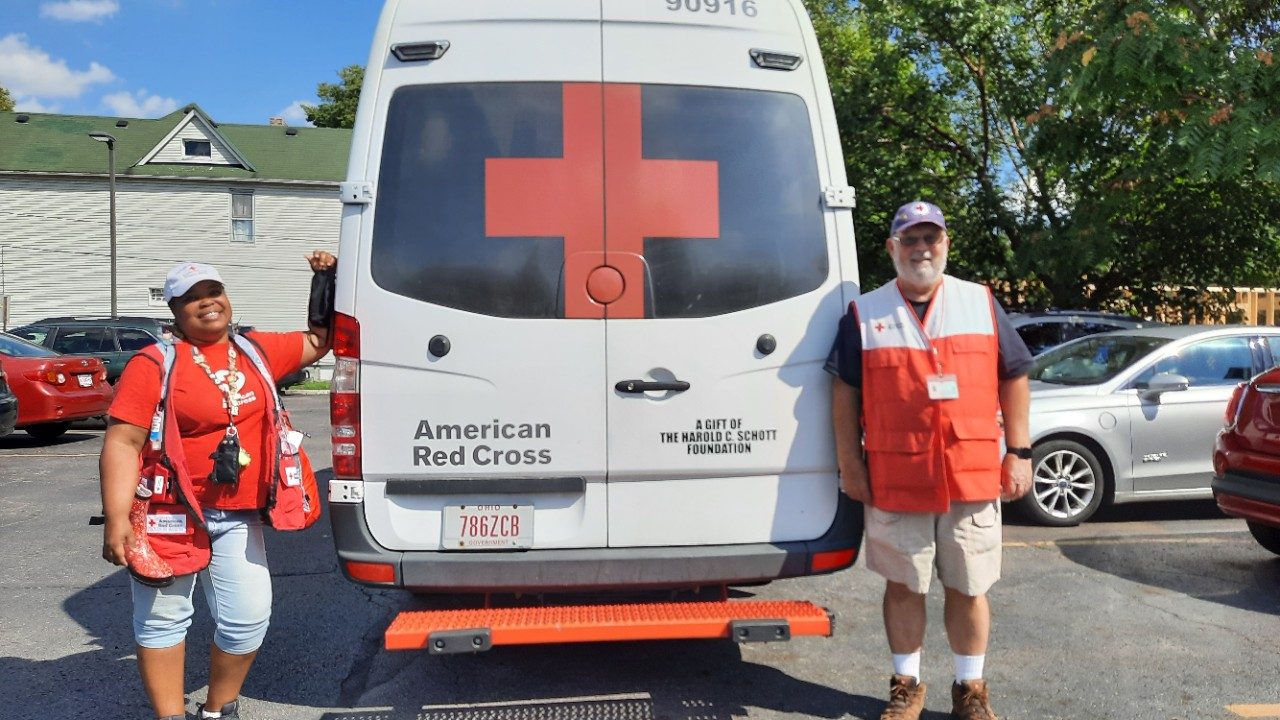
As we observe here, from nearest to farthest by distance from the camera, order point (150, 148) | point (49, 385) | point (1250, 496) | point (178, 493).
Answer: point (178, 493), point (1250, 496), point (49, 385), point (150, 148)

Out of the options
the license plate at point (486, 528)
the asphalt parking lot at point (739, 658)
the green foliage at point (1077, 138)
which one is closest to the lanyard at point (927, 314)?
the asphalt parking lot at point (739, 658)

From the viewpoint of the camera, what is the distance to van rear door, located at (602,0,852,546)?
12.5 feet

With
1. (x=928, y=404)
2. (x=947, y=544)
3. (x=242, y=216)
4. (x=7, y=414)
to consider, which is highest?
(x=242, y=216)

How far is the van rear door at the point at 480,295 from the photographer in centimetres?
372

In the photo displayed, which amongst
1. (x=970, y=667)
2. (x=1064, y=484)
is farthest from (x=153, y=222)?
(x=970, y=667)

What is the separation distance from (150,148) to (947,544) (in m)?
35.7

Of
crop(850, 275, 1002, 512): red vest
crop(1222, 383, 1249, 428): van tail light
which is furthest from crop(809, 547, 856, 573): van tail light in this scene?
crop(1222, 383, 1249, 428): van tail light

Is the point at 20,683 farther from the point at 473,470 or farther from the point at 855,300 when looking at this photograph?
the point at 855,300

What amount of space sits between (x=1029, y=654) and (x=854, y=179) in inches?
538

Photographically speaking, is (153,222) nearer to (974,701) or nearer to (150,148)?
(150,148)

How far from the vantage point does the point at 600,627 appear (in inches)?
142

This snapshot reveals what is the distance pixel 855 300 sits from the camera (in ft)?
12.6

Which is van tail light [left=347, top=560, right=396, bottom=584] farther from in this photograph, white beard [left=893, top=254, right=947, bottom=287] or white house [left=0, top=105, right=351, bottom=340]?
white house [left=0, top=105, right=351, bottom=340]

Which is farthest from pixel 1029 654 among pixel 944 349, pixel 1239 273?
pixel 1239 273
